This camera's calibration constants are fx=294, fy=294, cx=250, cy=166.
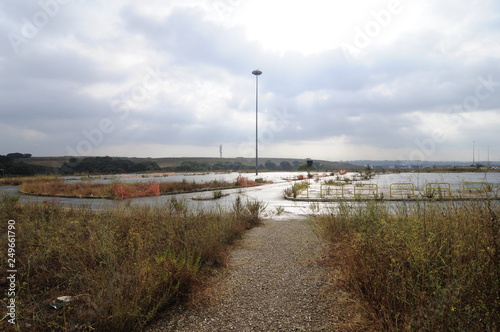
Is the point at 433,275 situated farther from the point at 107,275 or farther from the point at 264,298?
the point at 107,275

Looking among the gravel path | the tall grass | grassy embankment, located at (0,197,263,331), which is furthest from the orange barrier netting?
the tall grass

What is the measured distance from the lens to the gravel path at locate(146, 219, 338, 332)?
3502mm

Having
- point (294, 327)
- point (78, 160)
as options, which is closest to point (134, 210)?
point (294, 327)

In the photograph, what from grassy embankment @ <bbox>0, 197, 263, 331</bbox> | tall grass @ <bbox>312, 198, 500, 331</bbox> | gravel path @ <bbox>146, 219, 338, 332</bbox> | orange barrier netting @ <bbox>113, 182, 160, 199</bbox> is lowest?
orange barrier netting @ <bbox>113, 182, 160, 199</bbox>

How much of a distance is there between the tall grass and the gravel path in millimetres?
602

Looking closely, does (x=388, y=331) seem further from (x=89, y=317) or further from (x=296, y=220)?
(x=296, y=220)

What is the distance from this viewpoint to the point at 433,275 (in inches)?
133

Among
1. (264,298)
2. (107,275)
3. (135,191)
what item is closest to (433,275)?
(264,298)

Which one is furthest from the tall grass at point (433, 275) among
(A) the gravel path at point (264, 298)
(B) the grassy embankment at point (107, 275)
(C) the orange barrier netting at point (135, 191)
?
(C) the orange barrier netting at point (135, 191)

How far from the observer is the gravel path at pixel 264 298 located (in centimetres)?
350

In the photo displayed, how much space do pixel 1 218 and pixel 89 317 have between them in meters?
7.51

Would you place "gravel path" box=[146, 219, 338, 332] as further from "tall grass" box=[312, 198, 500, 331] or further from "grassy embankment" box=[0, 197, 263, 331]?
"tall grass" box=[312, 198, 500, 331]

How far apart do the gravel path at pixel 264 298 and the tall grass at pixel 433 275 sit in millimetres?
Answer: 602

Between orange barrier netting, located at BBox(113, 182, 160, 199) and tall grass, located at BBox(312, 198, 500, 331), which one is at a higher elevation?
tall grass, located at BBox(312, 198, 500, 331)
